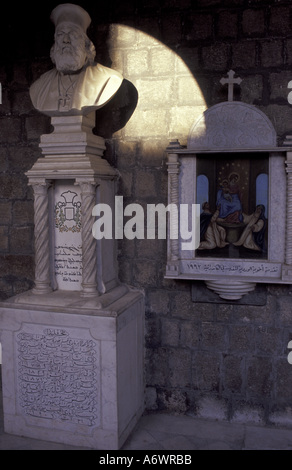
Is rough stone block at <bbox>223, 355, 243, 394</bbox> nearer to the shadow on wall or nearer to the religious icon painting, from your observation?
the religious icon painting

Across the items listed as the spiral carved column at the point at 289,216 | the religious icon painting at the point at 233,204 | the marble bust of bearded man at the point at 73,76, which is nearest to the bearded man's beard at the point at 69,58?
the marble bust of bearded man at the point at 73,76

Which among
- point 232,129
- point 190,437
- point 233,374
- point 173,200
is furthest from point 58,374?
point 232,129

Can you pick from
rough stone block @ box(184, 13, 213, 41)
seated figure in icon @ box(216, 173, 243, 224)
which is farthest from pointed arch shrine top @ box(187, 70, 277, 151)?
rough stone block @ box(184, 13, 213, 41)

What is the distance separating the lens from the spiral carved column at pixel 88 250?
2.88 meters

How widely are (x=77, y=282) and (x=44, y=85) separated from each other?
1.34m

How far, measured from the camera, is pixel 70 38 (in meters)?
2.86

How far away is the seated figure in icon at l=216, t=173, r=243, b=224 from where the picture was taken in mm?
3016

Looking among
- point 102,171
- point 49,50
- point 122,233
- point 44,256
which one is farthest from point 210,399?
point 49,50

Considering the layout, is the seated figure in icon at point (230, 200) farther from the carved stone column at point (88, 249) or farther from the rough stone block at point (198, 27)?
the rough stone block at point (198, 27)

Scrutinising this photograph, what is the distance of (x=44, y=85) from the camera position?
3037 millimetres

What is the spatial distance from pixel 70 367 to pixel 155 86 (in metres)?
1.95

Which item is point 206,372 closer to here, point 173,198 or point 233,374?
point 233,374

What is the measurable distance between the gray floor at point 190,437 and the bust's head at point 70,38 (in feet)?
7.88

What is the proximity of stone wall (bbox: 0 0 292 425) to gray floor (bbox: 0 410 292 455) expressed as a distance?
93 mm
